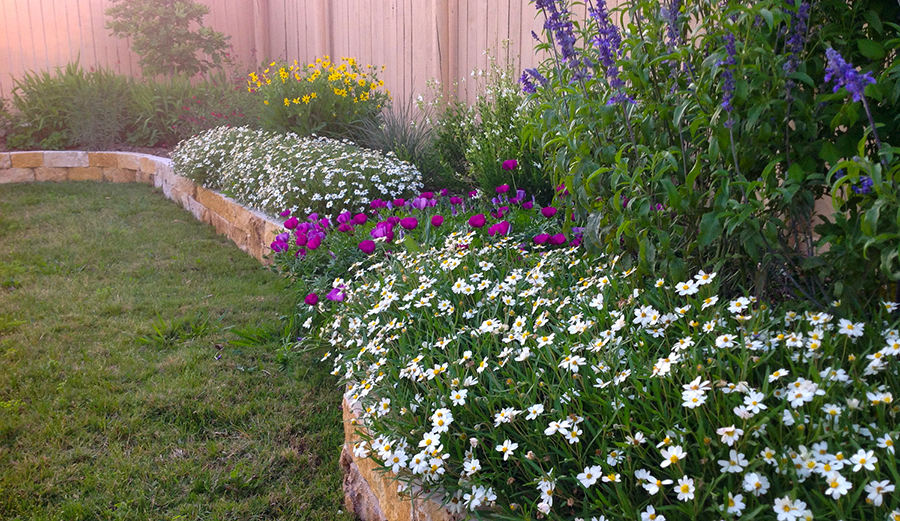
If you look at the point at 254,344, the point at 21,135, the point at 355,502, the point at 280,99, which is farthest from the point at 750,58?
the point at 21,135

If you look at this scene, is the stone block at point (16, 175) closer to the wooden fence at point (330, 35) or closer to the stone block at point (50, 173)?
the stone block at point (50, 173)

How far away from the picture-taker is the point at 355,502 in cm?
198

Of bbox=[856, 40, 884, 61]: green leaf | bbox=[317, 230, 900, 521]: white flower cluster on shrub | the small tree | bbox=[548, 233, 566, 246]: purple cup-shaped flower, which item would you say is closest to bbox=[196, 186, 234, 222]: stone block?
bbox=[548, 233, 566, 246]: purple cup-shaped flower

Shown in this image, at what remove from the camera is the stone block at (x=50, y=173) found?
290 inches

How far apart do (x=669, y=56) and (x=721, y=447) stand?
102cm

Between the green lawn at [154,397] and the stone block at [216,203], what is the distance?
0.64m

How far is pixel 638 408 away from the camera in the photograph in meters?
1.50

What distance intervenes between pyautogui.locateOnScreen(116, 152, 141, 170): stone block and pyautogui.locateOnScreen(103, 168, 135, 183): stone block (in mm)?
57

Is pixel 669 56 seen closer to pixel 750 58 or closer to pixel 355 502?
pixel 750 58

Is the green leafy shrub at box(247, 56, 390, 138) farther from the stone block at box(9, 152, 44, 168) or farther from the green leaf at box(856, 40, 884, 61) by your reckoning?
the green leaf at box(856, 40, 884, 61)

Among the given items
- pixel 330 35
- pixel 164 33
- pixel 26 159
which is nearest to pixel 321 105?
pixel 330 35

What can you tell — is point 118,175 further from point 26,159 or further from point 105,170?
point 26,159

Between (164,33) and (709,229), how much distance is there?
32.5 feet

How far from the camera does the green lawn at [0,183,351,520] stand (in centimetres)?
204
